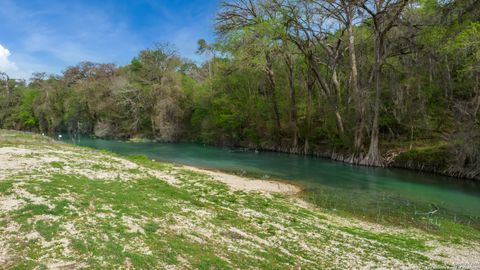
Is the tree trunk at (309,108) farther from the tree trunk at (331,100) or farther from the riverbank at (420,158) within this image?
the tree trunk at (331,100)

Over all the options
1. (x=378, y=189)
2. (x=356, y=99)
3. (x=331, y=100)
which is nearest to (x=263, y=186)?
(x=378, y=189)

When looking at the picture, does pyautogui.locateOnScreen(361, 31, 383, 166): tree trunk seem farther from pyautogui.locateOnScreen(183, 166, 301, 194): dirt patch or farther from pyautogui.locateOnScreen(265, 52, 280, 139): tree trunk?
pyautogui.locateOnScreen(265, 52, 280, 139): tree trunk

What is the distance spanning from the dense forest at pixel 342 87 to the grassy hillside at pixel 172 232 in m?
11.3

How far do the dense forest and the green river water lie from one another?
2806 millimetres

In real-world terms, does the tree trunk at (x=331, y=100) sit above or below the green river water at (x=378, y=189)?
above

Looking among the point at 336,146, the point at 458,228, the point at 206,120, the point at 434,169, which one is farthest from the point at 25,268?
the point at 206,120

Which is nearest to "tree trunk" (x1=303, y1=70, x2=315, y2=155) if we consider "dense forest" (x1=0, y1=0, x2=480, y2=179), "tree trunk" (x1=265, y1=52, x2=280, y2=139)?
"dense forest" (x1=0, y1=0, x2=480, y2=179)

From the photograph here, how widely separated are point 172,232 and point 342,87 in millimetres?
32392

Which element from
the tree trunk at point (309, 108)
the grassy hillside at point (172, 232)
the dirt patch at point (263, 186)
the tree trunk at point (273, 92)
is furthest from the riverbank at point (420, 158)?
the grassy hillside at point (172, 232)

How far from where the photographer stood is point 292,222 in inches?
418

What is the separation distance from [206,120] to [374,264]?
42.3m

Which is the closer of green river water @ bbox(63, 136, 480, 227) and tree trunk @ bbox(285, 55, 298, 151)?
green river water @ bbox(63, 136, 480, 227)

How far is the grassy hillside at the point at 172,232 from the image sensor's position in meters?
6.57

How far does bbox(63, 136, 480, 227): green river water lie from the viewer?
14.4 m
